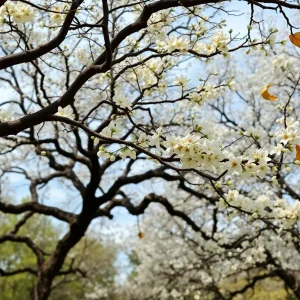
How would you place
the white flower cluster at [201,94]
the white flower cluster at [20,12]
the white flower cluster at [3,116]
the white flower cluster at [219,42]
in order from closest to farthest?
the white flower cluster at [219,42], the white flower cluster at [20,12], the white flower cluster at [201,94], the white flower cluster at [3,116]

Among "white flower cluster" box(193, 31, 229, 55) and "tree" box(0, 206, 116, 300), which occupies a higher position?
"tree" box(0, 206, 116, 300)

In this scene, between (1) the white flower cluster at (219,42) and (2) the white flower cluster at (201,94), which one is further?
(2) the white flower cluster at (201,94)

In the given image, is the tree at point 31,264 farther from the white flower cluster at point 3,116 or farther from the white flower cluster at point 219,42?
the white flower cluster at point 219,42

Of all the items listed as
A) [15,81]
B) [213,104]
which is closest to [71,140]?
[15,81]

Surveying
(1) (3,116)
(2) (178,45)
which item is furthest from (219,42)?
(1) (3,116)

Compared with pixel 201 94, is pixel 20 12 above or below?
above

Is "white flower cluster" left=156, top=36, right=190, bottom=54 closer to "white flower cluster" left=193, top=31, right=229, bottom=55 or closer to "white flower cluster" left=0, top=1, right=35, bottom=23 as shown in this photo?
"white flower cluster" left=193, top=31, right=229, bottom=55

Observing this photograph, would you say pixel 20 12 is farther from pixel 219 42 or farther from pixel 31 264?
pixel 31 264

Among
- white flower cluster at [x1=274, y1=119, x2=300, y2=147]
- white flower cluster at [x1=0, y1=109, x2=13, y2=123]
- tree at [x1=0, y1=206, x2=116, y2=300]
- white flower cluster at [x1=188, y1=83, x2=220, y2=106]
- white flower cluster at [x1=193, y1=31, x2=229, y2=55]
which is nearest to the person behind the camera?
white flower cluster at [x1=274, y1=119, x2=300, y2=147]

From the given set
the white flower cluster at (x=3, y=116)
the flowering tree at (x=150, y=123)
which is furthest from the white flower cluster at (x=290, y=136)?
the white flower cluster at (x=3, y=116)

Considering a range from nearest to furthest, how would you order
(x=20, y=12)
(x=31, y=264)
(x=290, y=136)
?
(x=290, y=136) → (x=20, y=12) → (x=31, y=264)

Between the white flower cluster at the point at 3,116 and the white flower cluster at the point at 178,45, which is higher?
the white flower cluster at the point at 3,116

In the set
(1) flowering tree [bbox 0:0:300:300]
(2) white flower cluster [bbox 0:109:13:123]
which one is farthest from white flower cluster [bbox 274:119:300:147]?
(2) white flower cluster [bbox 0:109:13:123]

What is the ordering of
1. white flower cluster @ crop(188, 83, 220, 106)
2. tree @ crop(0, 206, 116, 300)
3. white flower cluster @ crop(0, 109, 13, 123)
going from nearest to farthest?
white flower cluster @ crop(188, 83, 220, 106)
white flower cluster @ crop(0, 109, 13, 123)
tree @ crop(0, 206, 116, 300)
